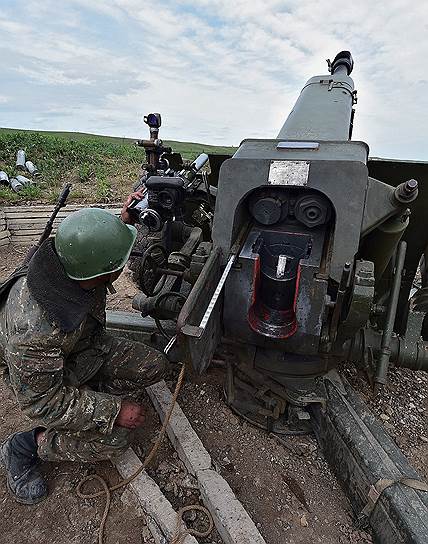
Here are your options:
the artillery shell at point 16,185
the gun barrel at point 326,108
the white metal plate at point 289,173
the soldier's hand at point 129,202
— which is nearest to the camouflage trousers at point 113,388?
the soldier's hand at point 129,202

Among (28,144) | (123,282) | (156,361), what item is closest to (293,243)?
(156,361)

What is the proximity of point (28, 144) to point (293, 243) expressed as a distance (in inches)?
433

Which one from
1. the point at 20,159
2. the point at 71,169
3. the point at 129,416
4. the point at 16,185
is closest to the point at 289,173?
the point at 129,416

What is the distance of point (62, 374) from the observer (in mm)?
2408

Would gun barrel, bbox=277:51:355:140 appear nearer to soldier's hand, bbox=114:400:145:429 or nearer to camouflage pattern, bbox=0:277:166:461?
camouflage pattern, bbox=0:277:166:461

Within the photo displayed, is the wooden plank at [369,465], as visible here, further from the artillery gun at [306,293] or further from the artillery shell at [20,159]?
the artillery shell at [20,159]

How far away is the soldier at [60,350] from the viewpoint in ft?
7.39

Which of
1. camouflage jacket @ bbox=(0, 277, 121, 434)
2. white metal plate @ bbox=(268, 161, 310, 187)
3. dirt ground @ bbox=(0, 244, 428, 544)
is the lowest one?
dirt ground @ bbox=(0, 244, 428, 544)

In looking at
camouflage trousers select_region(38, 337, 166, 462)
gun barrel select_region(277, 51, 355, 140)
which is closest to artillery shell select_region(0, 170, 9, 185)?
gun barrel select_region(277, 51, 355, 140)

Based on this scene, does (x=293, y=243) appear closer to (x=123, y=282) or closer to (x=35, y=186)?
(x=123, y=282)

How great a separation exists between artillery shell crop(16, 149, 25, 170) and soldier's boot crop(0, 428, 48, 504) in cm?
853

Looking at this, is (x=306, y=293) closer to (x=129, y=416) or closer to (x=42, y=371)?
(x=129, y=416)

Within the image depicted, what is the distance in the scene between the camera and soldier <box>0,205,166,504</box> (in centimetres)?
225

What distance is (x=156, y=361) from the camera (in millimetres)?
3158
